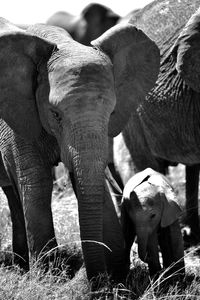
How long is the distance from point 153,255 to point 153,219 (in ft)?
0.78

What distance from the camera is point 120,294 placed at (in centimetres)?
479

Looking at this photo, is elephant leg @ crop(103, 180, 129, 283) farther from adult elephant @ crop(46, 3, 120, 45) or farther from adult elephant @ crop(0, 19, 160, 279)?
adult elephant @ crop(46, 3, 120, 45)

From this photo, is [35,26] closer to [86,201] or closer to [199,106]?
[86,201]

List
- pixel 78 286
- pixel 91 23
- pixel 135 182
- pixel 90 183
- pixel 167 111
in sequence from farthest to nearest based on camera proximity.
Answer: pixel 91 23, pixel 167 111, pixel 135 182, pixel 78 286, pixel 90 183

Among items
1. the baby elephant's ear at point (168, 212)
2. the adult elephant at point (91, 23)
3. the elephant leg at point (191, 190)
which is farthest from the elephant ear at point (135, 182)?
the adult elephant at point (91, 23)

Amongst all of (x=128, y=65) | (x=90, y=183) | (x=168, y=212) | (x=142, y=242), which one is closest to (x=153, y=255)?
(x=142, y=242)

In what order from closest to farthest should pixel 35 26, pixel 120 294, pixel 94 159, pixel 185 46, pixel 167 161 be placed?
pixel 94 159 → pixel 120 294 → pixel 35 26 → pixel 185 46 → pixel 167 161

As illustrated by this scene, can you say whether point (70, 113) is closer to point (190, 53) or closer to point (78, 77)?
point (78, 77)

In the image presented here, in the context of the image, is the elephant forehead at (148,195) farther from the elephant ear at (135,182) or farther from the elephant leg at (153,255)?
the elephant leg at (153,255)

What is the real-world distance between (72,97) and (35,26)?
931 mm

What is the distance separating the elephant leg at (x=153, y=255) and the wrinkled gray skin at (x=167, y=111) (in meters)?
1.41

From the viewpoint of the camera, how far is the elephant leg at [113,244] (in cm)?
515

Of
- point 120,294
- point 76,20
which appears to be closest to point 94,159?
point 120,294

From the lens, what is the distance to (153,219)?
5352 mm
